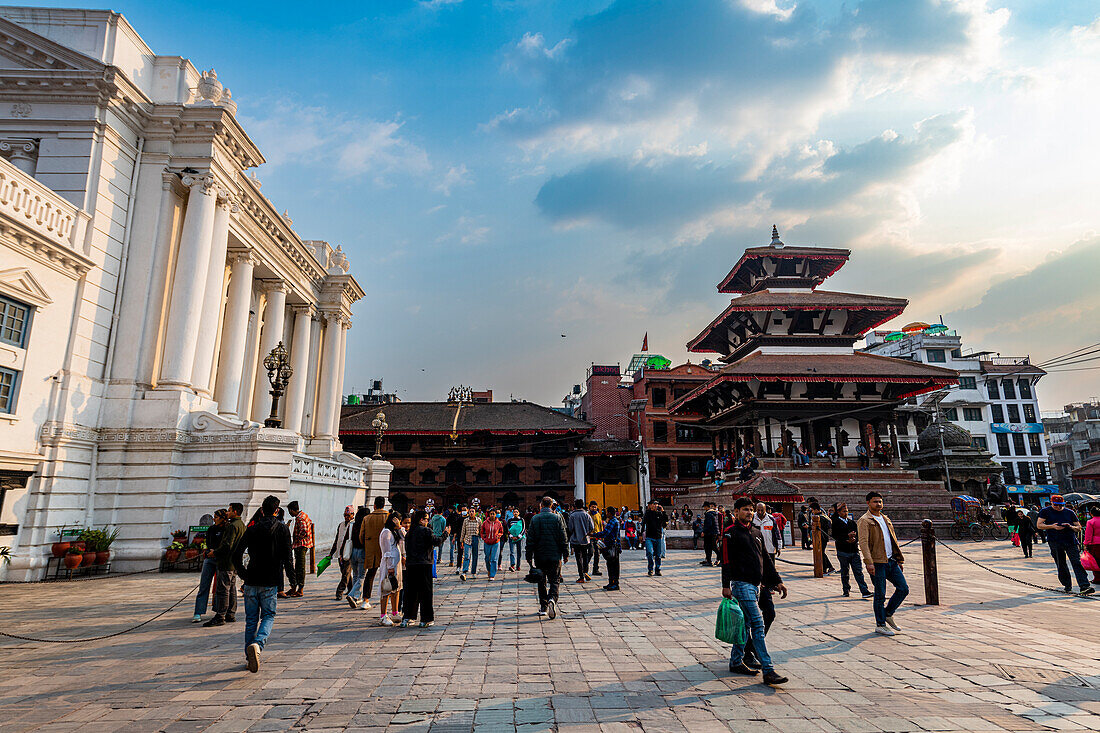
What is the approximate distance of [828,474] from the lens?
89.4 feet

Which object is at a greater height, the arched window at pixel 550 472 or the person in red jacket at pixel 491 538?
the arched window at pixel 550 472

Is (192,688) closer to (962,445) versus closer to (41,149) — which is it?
(41,149)

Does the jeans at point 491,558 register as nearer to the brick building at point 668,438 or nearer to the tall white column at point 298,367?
the tall white column at point 298,367

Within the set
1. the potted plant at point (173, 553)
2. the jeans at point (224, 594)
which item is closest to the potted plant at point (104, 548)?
the potted plant at point (173, 553)

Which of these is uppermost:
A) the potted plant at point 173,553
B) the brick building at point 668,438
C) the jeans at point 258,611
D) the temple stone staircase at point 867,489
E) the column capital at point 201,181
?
the column capital at point 201,181

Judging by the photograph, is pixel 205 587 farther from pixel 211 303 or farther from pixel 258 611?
pixel 211 303

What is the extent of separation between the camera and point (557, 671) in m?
5.91

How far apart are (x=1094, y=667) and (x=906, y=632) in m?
1.98

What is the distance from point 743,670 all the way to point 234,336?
21163mm

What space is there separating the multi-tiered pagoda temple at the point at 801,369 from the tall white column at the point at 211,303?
882 inches

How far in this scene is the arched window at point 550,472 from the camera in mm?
42594

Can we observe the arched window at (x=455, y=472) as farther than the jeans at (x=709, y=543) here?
Yes

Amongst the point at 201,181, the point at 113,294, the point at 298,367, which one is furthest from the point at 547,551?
the point at 298,367

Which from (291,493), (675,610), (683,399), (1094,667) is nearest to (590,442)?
(683,399)
